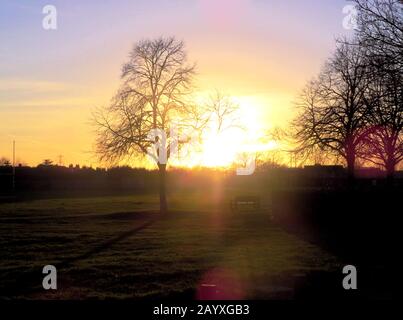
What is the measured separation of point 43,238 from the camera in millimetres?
21109

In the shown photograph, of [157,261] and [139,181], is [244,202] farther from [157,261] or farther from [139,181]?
[139,181]

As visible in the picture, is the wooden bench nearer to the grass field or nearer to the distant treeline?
the grass field

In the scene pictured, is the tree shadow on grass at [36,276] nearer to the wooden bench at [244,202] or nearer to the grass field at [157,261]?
the grass field at [157,261]

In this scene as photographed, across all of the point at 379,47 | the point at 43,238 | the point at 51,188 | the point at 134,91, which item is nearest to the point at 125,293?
the point at 379,47

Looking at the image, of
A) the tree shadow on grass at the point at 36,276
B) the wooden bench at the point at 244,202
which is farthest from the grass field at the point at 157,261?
the wooden bench at the point at 244,202

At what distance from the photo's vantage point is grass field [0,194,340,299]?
35.5 ft

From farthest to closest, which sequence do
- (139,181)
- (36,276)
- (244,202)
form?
(139,181) → (244,202) → (36,276)

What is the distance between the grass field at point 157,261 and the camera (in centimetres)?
1082

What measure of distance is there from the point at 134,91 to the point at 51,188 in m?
56.9

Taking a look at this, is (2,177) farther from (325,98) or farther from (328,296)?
(328,296)

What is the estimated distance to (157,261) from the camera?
1483 centimetres

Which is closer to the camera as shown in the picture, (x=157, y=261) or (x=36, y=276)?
(x=36, y=276)

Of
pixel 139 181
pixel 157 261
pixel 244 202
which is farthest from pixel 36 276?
pixel 139 181

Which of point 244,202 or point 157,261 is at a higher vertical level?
point 244,202
